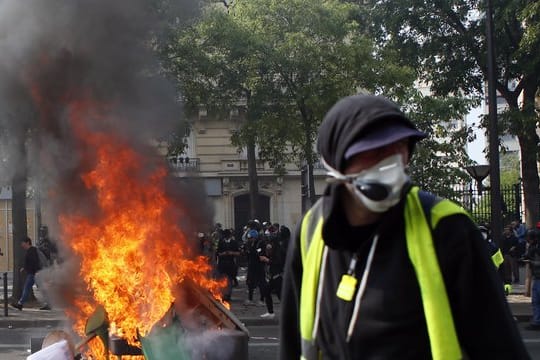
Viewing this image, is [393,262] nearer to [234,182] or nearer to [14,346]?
[14,346]

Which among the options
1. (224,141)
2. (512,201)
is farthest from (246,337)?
(224,141)

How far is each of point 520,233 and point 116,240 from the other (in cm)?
1235

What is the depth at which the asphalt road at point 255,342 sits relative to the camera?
9527 mm

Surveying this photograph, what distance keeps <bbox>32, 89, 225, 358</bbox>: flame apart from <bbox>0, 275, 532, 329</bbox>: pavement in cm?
261

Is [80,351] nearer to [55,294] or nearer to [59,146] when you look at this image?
[55,294]

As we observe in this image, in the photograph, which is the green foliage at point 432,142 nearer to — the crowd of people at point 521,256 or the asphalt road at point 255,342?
the crowd of people at point 521,256

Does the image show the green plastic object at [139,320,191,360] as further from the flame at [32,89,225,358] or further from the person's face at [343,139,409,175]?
the person's face at [343,139,409,175]

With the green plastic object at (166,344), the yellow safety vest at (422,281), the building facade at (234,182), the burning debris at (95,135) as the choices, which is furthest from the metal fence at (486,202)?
the yellow safety vest at (422,281)

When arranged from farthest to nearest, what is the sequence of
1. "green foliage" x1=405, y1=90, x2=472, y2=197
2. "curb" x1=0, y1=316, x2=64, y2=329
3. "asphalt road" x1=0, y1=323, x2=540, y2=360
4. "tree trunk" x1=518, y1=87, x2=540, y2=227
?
"green foliage" x1=405, y1=90, x2=472, y2=197 < "tree trunk" x1=518, y1=87, x2=540, y2=227 < "curb" x1=0, y1=316, x2=64, y2=329 < "asphalt road" x1=0, y1=323, x2=540, y2=360

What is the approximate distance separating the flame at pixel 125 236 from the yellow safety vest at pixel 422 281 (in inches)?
194

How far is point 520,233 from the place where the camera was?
60.2 ft

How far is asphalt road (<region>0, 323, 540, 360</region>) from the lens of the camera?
31.3 feet

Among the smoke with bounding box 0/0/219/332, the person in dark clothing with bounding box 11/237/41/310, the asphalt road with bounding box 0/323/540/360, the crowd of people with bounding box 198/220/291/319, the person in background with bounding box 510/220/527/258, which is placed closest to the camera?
the asphalt road with bounding box 0/323/540/360

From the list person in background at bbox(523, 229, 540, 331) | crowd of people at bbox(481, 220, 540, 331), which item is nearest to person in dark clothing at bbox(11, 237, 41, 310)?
crowd of people at bbox(481, 220, 540, 331)
